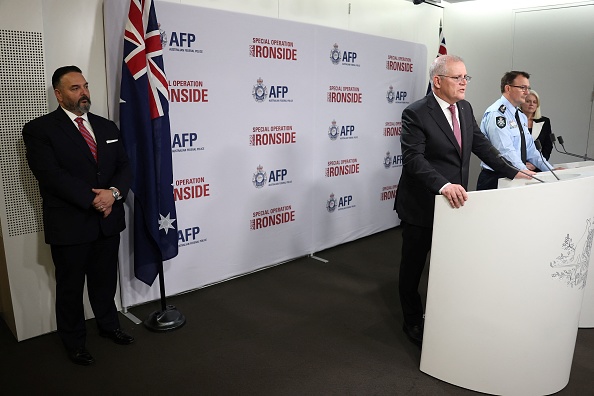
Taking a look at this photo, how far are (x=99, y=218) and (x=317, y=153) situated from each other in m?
2.37

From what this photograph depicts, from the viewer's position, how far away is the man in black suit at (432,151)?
268cm

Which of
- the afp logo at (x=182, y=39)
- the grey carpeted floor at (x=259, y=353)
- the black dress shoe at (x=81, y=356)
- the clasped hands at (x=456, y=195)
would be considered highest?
the afp logo at (x=182, y=39)

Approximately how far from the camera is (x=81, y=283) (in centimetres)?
283

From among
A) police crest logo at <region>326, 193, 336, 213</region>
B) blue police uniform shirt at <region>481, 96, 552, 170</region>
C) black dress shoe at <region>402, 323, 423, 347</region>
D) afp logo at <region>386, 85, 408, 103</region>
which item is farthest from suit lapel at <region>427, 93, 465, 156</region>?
afp logo at <region>386, 85, 408, 103</region>

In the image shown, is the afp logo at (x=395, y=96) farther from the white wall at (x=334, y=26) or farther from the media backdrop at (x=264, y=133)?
the white wall at (x=334, y=26)

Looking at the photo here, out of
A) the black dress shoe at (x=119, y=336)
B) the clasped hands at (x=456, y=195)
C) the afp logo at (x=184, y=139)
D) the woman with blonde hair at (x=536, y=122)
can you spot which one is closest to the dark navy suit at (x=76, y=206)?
the black dress shoe at (x=119, y=336)

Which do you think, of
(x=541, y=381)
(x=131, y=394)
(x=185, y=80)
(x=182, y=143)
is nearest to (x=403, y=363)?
(x=541, y=381)

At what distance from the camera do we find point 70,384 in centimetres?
260

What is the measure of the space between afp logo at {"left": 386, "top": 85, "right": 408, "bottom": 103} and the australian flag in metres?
3.09

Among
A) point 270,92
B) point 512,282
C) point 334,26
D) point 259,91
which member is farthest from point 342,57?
point 512,282

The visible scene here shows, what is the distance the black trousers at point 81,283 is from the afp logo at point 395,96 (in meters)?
3.59

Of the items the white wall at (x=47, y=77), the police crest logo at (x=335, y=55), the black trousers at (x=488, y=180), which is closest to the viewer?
the white wall at (x=47, y=77)

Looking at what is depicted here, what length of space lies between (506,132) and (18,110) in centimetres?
333

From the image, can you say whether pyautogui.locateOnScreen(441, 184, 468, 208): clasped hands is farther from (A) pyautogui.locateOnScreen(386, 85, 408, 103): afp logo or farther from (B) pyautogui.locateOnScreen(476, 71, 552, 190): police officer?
(A) pyautogui.locateOnScreen(386, 85, 408, 103): afp logo
